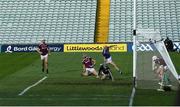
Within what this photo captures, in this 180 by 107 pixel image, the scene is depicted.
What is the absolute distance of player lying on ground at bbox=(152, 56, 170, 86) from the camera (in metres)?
18.8

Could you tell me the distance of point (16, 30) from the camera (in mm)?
52375

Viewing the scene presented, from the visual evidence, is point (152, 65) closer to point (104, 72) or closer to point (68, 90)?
point (68, 90)

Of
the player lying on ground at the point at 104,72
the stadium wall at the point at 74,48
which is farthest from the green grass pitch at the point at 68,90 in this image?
the stadium wall at the point at 74,48

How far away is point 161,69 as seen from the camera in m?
18.7

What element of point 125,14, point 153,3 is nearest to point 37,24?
point 125,14

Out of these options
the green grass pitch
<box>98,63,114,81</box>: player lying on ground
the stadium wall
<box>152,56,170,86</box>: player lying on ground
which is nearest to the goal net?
<box>152,56,170,86</box>: player lying on ground

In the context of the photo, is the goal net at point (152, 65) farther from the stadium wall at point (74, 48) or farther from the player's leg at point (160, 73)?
the stadium wall at point (74, 48)

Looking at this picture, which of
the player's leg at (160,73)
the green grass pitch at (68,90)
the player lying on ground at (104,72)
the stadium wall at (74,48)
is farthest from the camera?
the stadium wall at (74,48)

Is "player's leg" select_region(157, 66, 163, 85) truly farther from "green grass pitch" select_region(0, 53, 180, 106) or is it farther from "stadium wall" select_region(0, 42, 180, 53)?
"stadium wall" select_region(0, 42, 180, 53)

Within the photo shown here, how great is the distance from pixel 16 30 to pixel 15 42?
98.9 inches

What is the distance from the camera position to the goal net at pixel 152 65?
19031mm

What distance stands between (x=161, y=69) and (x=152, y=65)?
0.58 m

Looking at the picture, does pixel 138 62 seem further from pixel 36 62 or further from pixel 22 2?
pixel 22 2

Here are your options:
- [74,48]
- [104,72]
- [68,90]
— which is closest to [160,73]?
[68,90]
